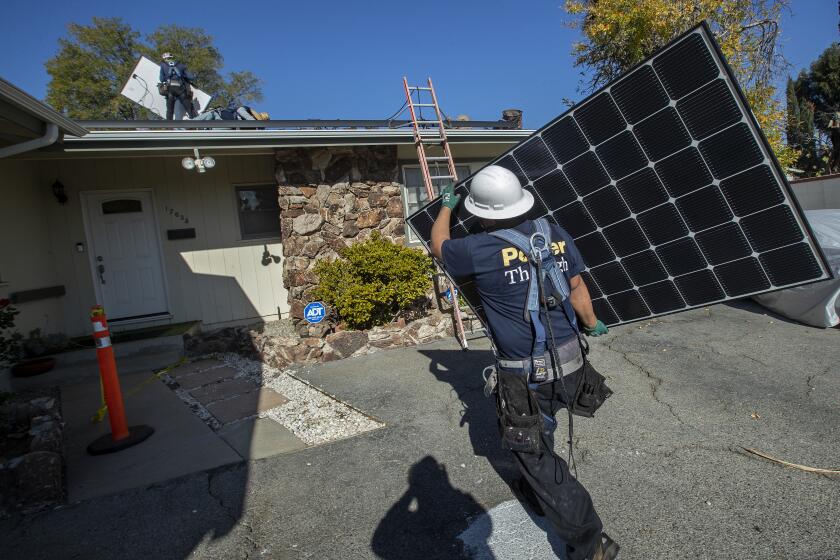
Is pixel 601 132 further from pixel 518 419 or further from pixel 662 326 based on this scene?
pixel 662 326

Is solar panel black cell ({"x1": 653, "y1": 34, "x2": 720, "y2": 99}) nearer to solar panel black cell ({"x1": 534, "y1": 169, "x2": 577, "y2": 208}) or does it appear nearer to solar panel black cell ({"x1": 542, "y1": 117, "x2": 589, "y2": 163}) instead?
solar panel black cell ({"x1": 542, "y1": 117, "x2": 589, "y2": 163})

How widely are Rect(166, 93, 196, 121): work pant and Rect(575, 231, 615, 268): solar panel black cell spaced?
347 inches

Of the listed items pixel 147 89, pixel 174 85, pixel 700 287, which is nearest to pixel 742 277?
pixel 700 287

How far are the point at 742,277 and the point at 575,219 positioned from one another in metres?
1.09

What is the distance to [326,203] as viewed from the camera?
8.45 metres

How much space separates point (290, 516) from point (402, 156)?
721 centimetres

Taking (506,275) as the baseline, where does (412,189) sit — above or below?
above

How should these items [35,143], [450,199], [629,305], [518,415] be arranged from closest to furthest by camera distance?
[518,415]
[450,199]
[629,305]
[35,143]

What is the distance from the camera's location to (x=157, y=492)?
3.58 meters

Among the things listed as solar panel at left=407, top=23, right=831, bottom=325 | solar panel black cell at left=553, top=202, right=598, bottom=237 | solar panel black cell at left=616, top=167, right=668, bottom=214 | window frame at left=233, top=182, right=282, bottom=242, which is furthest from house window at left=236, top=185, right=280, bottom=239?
solar panel black cell at left=616, top=167, right=668, bottom=214

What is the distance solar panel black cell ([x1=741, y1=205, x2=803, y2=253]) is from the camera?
281 cm

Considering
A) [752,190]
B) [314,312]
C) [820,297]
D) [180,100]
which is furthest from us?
[180,100]

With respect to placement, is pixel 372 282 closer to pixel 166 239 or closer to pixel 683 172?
pixel 166 239

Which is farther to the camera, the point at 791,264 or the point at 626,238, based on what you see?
the point at 626,238
